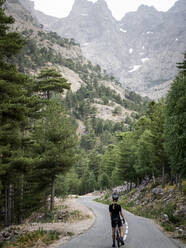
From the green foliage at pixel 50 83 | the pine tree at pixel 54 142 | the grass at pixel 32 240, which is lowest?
the grass at pixel 32 240

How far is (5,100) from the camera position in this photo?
12781 mm

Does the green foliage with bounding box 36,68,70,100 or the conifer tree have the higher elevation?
the green foliage with bounding box 36,68,70,100

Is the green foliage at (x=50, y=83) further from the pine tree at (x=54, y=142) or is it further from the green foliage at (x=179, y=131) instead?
the green foliage at (x=179, y=131)

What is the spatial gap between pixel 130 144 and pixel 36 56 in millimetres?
149705

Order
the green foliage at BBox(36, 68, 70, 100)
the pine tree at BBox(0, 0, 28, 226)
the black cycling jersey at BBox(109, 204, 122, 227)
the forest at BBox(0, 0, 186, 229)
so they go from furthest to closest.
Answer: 1. the green foliage at BBox(36, 68, 70, 100)
2. the forest at BBox(0, 0, 186, 229)
3. the pine tree at BBox(0, 0, 28, 226)
4. the black cycling jersey at BBox(109, 204, 122, 227)

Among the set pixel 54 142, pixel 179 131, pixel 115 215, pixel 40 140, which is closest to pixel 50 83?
pixel 54 142

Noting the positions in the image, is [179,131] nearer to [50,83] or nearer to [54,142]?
[54,142]

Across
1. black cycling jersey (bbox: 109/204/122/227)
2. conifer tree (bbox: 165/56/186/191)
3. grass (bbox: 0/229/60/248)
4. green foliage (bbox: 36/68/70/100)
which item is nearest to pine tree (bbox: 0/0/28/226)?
grass (bbox: 0/229/60/248)

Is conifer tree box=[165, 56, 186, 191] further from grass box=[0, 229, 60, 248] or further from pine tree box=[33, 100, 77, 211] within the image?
grass box=[0, 229, 60, 248]

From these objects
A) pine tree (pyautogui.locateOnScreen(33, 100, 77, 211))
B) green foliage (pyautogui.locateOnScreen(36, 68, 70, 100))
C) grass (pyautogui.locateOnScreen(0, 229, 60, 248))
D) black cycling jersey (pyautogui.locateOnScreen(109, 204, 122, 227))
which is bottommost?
grass (pyautogui.locateOnScreen(0, 229, 60, 248))

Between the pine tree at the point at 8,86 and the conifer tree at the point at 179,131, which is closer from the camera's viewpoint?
the pine tree at the point at 8,86

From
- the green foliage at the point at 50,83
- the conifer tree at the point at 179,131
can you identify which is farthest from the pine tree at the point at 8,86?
the green foliage at the point at 50,83

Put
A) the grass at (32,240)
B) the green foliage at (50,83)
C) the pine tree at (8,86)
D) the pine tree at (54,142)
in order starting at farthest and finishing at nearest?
the green foliage at (50,83), the pine tree at (54,142), the pine tree at (8,86), the grass at (32,240)

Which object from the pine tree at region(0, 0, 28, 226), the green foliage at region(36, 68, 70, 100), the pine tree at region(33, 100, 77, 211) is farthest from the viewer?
the green foliage at region(36, 68, 70, 100)
